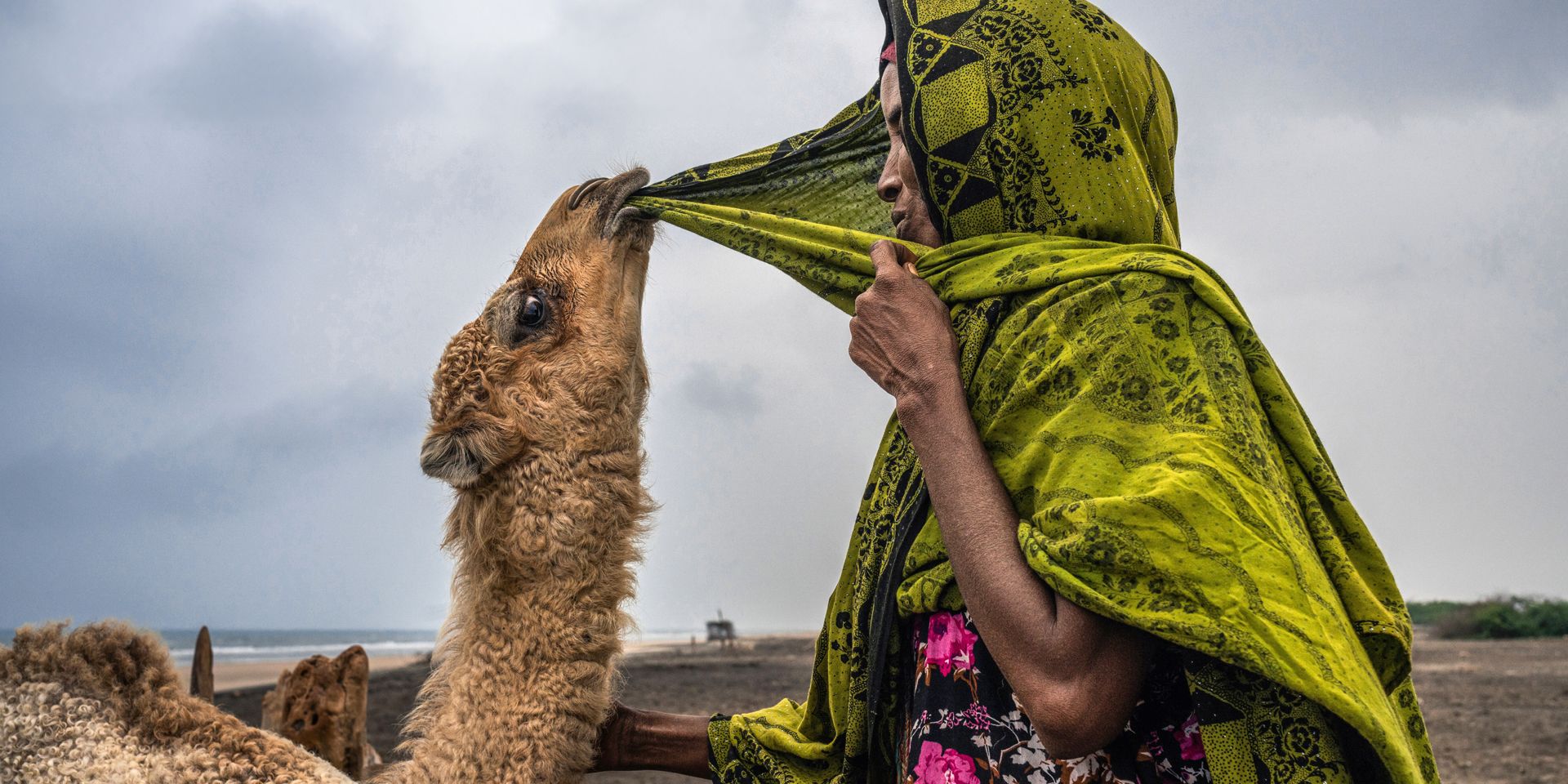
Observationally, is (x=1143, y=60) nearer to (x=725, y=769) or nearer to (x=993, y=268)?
(x=993, y=268)

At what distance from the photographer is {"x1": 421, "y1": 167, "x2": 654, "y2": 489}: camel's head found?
8.84 ft

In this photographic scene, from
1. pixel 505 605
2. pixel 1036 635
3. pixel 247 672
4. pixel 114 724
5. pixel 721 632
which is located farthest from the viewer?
pixel 721 632

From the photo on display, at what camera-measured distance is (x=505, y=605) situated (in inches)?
105

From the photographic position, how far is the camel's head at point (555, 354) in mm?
2695

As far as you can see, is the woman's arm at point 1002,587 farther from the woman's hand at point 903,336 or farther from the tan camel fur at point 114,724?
the tan camel fur at point 114,724

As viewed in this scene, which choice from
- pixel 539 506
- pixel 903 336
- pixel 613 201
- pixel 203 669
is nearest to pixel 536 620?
pixel 539 506

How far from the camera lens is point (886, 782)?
6.93 feet

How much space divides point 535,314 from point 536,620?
2.72 ft

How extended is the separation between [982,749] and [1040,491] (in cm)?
44

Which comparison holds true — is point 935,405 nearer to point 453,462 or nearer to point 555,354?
point 555,354

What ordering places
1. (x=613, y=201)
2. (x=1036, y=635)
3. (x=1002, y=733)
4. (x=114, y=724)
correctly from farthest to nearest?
(x=613, y=201), (x=114, y=724), (x=1002, y=733), (x=1036, y=635)

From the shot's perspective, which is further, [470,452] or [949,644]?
[470,452]

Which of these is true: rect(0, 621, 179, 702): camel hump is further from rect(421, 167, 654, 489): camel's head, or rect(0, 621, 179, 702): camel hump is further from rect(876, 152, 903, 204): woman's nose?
rect(876, 152, 903, 204): woman's nose

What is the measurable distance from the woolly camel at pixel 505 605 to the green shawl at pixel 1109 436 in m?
0.72
